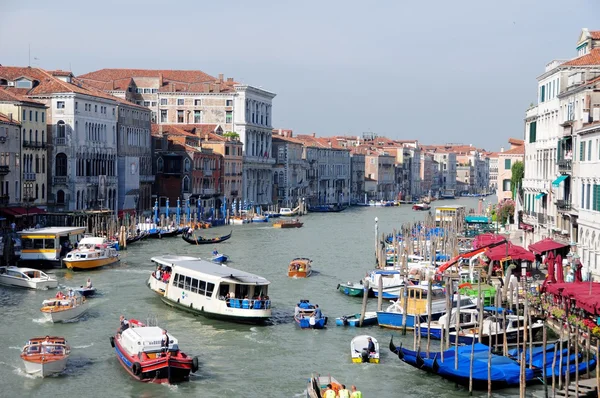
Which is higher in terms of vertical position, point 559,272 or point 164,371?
point 559,272

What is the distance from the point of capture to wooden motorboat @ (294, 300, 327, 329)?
17672 millimetres

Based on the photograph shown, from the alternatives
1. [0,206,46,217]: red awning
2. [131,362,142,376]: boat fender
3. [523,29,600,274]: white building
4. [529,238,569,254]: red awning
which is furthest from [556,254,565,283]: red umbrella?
[0,206,46,217]: red awning

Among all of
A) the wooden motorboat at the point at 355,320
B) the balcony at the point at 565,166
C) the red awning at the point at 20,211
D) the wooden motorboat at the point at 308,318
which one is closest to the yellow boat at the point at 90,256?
the red awning at the point at 20,211

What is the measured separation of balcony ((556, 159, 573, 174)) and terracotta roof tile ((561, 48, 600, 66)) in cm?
212

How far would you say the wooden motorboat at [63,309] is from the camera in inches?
701

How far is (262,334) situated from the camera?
683 inches

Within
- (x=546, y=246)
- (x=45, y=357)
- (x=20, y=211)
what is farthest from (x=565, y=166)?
(x=20, y=211)

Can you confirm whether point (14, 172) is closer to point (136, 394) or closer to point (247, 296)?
point (247, 296)

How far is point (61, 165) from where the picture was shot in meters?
36.1

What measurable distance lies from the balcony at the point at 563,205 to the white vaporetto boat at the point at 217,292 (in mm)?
6385

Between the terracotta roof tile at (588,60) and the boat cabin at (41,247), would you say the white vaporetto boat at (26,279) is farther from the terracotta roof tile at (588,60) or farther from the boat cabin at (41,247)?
the terracotta roof tile at (588,60)

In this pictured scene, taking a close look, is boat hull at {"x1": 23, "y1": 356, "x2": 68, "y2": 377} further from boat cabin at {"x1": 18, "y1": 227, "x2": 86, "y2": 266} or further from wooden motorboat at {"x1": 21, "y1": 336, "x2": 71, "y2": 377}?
boat cabin at {"x1": 18, "y1": 227, "x2": 86, "y2": 266}

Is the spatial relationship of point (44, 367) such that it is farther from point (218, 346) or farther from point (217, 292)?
point (217, 292)

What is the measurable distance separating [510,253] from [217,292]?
5.90m
